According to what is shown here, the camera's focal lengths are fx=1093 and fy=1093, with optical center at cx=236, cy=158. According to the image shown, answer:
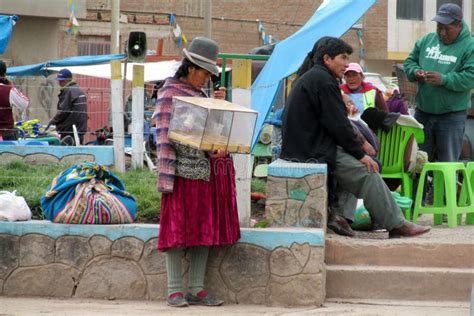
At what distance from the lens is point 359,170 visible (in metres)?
8.55

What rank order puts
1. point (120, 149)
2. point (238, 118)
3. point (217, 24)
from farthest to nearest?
1. point (217, 24)
2. point (120, 149)
3. point (238, 118)

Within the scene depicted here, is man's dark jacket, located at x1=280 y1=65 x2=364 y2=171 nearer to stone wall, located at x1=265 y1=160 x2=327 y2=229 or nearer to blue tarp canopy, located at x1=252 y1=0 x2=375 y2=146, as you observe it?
stone wall, located at x1=265 y1=160 x2=327 y2=229

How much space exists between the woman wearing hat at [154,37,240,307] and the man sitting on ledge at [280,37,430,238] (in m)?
1.00

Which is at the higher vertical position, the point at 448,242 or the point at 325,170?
the point at 325,170

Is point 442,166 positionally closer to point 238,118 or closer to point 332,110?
point 332,110

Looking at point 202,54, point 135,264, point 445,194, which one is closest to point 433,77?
point 445,194

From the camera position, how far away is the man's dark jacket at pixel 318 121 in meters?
8.52

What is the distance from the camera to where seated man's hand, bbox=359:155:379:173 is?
8.51 m

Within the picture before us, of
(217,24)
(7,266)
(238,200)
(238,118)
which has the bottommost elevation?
(7,266)

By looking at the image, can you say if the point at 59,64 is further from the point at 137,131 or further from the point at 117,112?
the point at 117,112

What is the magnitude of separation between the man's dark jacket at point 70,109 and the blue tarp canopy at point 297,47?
5.59 metres

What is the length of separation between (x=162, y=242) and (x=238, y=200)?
928 millimetres

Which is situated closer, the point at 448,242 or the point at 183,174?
the point at 183,174

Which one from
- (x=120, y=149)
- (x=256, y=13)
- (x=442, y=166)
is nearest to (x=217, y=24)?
(x=256, y=13)
